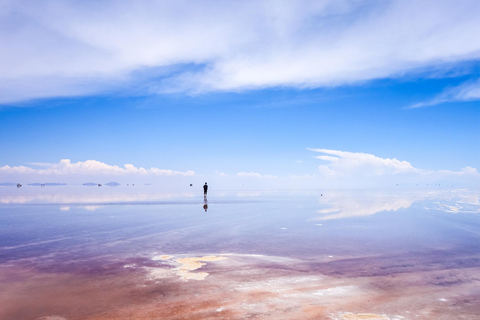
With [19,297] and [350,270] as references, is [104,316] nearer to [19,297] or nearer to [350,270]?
[19,297]

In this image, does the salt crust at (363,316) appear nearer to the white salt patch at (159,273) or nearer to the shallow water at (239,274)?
the shallow water at (239,274)

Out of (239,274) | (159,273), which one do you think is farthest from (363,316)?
(159,273)

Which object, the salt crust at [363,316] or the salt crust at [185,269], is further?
the salt crust at [185,269]

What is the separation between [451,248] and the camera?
15758mm

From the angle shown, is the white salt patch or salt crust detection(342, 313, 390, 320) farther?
the white salt patch

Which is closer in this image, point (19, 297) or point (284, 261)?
point (19, 297)

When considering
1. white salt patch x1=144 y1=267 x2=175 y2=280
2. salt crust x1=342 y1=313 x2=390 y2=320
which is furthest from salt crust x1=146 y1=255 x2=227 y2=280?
salt crust x1=342 y1=313 x2=390 y2=320

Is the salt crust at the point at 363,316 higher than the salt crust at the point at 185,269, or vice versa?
the salt crust at the point at 185,269

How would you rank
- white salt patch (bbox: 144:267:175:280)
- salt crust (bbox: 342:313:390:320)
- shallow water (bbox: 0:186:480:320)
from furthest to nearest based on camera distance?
white salt patch (bbox: 144:267:175:280), shallow water (bbox: 0:186:480:320), salt crust (bbox: 342:313:390:320)

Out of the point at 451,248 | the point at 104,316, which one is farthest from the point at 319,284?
the point at 451,248

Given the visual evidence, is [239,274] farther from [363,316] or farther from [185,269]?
[363,316]

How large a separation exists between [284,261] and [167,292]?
17.9 feet

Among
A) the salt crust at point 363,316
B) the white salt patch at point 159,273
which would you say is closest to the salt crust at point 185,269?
the white salt patch at point 159,273

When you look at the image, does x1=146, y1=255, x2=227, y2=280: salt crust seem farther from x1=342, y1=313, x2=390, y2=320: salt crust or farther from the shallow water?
x1=342, y1=313, x2=390, y2=320: salt crust
